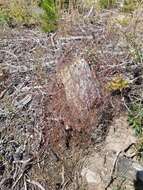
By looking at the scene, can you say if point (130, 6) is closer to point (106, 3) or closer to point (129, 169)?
point (106, 3)

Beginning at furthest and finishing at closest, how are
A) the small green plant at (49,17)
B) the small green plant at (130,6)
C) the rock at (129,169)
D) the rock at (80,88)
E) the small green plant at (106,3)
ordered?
the small green plant at (106,3)
the small green plant at (130,6)
the small green plant at (49,17)
the rock at (80,88)
the rock at (129,169)

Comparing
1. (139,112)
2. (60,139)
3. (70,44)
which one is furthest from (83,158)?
(70,44)

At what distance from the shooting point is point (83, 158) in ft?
11.4

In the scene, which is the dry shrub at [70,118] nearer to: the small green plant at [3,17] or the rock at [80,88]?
the rock at [80,88]

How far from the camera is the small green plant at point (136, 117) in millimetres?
3430

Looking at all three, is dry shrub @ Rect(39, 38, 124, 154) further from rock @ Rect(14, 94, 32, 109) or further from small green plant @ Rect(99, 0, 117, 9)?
small green plant @ Rect(99, 0, 117, 9)

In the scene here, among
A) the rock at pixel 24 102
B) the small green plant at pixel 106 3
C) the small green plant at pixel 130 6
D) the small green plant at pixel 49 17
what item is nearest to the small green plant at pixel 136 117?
the rock at pixel 24 102

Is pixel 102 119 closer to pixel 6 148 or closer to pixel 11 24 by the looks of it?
pixel 6 148

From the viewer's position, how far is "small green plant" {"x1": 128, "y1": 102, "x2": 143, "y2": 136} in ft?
11.3

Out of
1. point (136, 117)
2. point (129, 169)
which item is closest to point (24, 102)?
point (136, 117)

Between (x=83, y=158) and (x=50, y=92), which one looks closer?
(x=83, y=158)

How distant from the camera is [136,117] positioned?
349 cm

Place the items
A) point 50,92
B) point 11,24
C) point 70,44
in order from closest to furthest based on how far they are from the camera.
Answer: point 50,92 < point 70,44 < point 11,24

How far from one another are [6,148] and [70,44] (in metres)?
1.40
